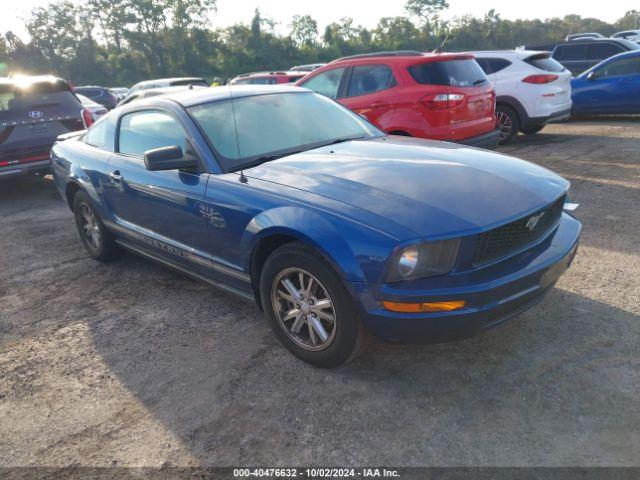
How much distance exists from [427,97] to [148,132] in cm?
371

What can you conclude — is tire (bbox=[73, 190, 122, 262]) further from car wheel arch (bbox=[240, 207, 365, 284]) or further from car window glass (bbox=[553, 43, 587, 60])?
car window glass (bbox=[553, 43, 587, 60])

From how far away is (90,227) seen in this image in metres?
5.27

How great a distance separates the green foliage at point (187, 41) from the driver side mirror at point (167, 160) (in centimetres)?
6207

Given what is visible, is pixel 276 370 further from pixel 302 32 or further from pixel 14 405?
pixel 302 32

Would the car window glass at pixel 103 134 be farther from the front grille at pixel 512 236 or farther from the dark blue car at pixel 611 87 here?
the dark blue car at pixel 611 87

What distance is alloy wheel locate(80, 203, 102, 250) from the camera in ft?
16.9

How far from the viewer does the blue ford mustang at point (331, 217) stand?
8.66 feet

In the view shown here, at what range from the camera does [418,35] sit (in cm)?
7975

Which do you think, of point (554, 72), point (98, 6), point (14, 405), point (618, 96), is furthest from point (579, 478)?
point (98, 6)

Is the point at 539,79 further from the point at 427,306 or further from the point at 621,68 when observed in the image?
the point at 427,306

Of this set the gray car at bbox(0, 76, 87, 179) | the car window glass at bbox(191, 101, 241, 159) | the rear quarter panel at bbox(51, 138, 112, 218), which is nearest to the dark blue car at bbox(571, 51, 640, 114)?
the gray car at bbox(0, 76, 87, 179)

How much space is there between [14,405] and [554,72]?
965cm

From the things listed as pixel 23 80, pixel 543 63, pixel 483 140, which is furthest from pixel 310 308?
pixel 543 63

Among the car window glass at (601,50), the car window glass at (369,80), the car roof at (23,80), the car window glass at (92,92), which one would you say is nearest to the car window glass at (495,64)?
the car window glass at (369,80)
